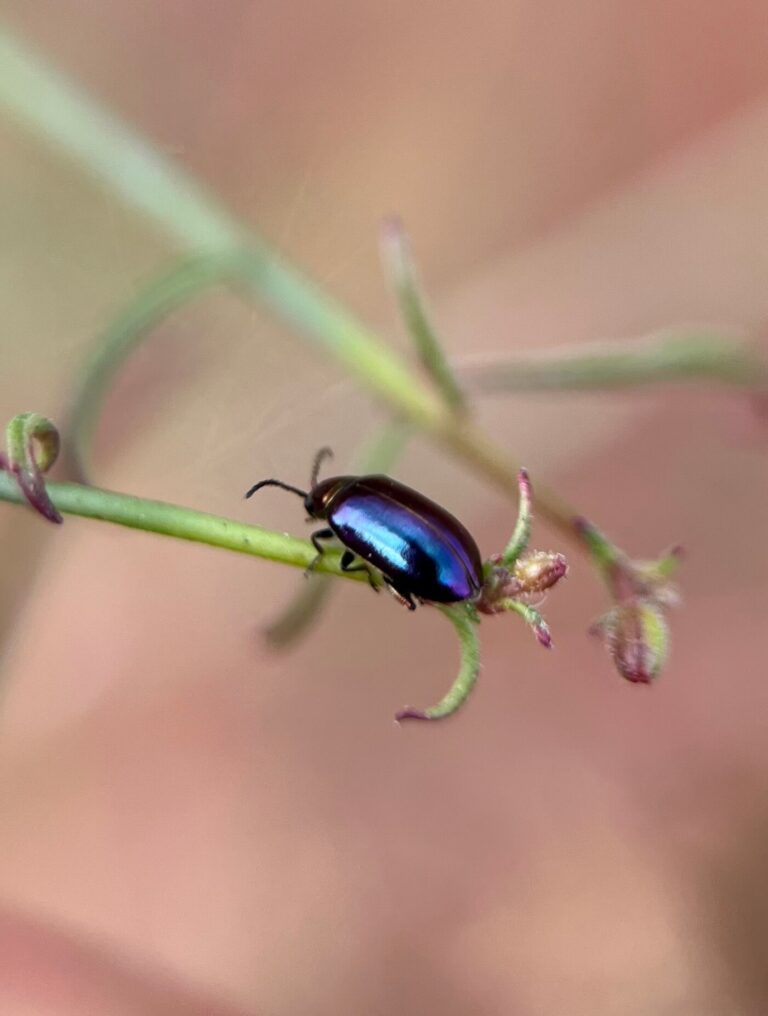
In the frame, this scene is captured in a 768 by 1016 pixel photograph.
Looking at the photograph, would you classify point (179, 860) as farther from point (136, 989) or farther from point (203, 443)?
point (203, 443)

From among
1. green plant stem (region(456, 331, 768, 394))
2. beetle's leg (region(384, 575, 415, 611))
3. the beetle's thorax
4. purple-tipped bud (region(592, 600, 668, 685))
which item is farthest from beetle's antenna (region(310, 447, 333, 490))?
purple-tipped bud (region(592, 600, 668, 685))

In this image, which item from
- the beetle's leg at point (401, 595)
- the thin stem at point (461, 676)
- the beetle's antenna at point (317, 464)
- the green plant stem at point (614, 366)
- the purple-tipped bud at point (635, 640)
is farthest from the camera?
the beetle's antenna at point (317, 464)

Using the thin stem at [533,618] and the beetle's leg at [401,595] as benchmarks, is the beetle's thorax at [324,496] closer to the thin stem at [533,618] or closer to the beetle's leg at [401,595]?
the beetle's leg at [401,595]

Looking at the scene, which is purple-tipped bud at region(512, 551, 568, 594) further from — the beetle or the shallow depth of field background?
the shallow depth of field background

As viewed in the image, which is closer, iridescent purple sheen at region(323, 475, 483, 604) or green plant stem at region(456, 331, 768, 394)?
iridescent purple sheen at region(323, 475, 483, 604)

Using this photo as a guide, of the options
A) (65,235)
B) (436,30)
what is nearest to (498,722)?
(65,235)

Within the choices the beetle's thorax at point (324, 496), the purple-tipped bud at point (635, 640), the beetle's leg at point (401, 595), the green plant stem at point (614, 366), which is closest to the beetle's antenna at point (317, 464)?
the beetle's thorax at point (324, 496)

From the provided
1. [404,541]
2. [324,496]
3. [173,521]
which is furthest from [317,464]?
[173,521]
